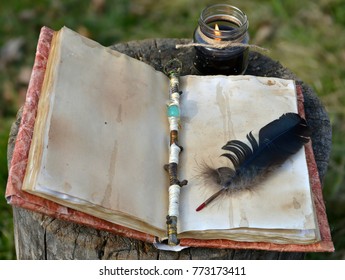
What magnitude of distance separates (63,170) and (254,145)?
662 mm

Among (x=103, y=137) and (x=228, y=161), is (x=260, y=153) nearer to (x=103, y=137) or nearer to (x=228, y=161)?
(x=228, y=161)

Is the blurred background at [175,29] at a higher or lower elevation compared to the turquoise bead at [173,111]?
higher

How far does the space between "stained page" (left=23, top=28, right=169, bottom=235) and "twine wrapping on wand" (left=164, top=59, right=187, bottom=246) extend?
0.12 feet

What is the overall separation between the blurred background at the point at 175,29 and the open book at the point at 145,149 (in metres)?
1.39

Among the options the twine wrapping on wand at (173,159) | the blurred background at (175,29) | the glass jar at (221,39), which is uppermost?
the blurred background at (175,29)

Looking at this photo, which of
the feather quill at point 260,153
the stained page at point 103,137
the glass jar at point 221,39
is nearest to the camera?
the stained page at point 103,137

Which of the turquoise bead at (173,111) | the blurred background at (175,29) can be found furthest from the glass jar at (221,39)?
the blurred background at (175,29)

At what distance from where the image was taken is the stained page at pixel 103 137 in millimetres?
1581

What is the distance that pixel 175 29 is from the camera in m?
3.82

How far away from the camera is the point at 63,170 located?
5.16ft

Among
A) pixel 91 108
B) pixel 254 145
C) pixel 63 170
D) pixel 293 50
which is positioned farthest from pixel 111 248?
pixel 293 50

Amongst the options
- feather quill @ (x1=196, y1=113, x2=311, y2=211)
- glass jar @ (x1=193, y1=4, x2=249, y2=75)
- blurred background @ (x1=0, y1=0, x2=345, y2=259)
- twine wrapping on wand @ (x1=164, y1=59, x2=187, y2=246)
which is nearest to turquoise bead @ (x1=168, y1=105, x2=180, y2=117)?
twine wrapping on wand @ (x1=164, y1=59, x2=187, y2=246)

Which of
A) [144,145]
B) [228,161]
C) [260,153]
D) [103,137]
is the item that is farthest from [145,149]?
[260,153]

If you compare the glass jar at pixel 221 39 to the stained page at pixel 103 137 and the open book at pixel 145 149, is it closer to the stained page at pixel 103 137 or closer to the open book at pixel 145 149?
the open book at pixel 145 149
